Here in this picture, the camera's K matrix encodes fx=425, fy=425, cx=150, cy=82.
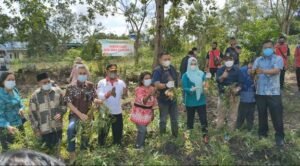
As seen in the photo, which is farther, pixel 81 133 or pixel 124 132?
pixel 124 132

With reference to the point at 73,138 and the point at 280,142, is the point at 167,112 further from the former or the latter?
the point at 280,142

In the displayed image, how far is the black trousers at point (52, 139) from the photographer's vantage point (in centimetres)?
648

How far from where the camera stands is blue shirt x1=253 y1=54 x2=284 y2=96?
22.6 feet

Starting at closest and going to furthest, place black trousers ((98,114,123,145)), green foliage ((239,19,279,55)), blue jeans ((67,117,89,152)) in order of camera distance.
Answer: blue jeans ((67,117,89,152))
black trousers ((98,114,123,145))
green foliage ((239,19,279,55))

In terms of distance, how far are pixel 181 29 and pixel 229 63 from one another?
1296cm

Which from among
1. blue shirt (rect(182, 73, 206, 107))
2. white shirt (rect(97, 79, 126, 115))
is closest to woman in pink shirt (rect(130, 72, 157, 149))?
white shirt (rect(97, 79, 126, 115))

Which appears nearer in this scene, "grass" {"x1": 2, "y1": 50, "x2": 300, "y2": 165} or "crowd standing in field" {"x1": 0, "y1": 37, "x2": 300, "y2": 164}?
"grass" {"x1": 2, "y1": 50, "x2": 300, "y2": 165}

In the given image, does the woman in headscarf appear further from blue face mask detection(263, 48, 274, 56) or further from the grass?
blue face mask detection(263, 48, 274, 56)

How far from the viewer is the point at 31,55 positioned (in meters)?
32.6

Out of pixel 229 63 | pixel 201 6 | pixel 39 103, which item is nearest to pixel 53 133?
pixel 39 103

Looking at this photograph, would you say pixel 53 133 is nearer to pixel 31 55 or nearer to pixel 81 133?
pixel 81 133

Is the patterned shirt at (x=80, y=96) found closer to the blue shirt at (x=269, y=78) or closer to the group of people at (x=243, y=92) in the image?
the group of people at (x=243, y=92)

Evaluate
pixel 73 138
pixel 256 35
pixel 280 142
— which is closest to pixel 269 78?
pixel 280 142

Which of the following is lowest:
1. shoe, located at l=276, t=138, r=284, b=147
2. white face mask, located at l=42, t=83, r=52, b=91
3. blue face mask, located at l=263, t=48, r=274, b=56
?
shoe, located at l=276, t=138, r=284, b=147
